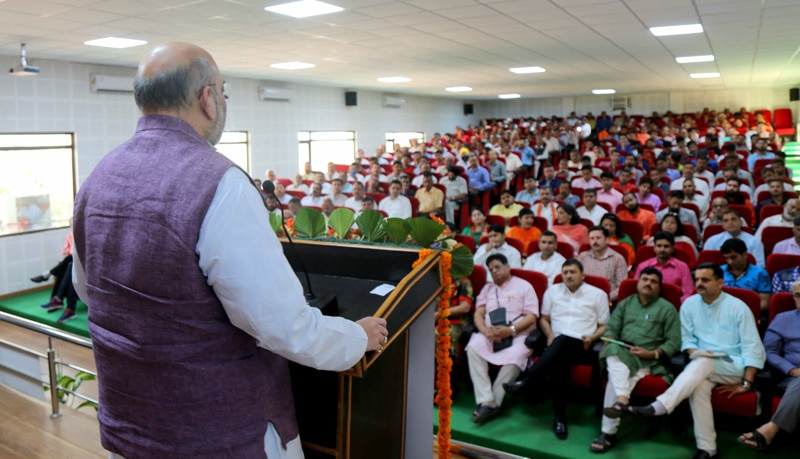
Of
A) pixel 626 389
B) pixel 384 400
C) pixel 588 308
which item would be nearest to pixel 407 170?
pixel 588 308

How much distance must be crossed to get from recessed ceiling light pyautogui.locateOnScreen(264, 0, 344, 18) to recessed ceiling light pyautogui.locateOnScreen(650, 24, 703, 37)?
3.76 meters

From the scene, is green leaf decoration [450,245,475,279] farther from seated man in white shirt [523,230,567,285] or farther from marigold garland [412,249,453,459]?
seated man in white shirt [523,230,567,285]

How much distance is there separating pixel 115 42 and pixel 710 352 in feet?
21.4

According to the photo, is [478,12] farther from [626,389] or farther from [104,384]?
[104,384]

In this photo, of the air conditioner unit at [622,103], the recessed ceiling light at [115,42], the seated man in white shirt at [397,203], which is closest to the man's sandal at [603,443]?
the seated man in white shirt at [397,203]

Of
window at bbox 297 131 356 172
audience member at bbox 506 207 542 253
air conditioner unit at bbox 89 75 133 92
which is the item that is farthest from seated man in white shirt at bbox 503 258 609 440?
window at bbox 297 131 356 172

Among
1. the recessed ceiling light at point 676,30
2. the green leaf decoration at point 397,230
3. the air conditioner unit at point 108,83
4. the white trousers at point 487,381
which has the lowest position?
the white trousers at point 487,381

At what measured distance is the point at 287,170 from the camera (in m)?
12.9

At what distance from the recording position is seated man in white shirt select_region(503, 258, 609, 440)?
4.02 metres

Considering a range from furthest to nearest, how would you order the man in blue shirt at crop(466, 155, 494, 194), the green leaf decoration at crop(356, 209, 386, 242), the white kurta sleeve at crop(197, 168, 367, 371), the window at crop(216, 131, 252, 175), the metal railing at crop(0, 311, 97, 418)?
the window at crop(216, 131, 252, 175)
the man in blue shirt at crop(466, 155, 494, 194)
the metal railing at crop(0, 311, 97, 418)
the green leaf decoration at crop(356, 209, 386, 242)
the white kurta sleeve at crop(197, 168, 367, 371)

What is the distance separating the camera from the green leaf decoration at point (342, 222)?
1980 mm

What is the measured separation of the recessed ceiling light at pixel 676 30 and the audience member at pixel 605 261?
10.2ft

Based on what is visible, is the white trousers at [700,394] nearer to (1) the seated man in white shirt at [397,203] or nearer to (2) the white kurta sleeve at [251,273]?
(2) the white kurta sleeve at [251,273]

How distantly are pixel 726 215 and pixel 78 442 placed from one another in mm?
5246
